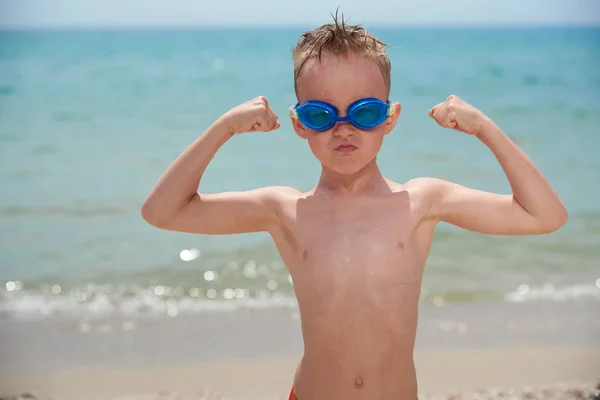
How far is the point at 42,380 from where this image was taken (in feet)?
21.0

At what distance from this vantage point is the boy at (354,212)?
3355mm

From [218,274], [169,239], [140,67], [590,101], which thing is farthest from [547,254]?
[140,67]

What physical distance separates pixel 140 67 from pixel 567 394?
27.6m

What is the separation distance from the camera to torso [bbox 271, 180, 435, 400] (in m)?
3.38

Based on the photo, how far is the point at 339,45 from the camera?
337 cm

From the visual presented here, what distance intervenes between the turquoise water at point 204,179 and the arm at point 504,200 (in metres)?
0.96

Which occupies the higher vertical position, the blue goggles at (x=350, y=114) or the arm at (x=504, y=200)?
the blue goggles at (x=350, y=114)

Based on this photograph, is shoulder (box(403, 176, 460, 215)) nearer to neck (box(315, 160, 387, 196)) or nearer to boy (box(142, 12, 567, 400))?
boy (box(142, 12, 567, 400))

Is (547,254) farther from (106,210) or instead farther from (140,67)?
(140,67)

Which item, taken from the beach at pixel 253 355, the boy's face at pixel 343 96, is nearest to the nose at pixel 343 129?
the boy's face at pixel 343 96

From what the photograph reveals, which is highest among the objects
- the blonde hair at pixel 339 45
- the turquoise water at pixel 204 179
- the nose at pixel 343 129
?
the turquoise water at pixel 204 179

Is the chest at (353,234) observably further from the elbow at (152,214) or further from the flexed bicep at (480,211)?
the elbow at (152,214)

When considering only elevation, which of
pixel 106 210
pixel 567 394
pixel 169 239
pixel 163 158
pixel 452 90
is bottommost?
pixel 567 394

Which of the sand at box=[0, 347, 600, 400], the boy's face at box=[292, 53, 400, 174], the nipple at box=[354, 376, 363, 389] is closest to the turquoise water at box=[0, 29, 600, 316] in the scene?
the boy's face at box=[292, 53, 400, 174]
